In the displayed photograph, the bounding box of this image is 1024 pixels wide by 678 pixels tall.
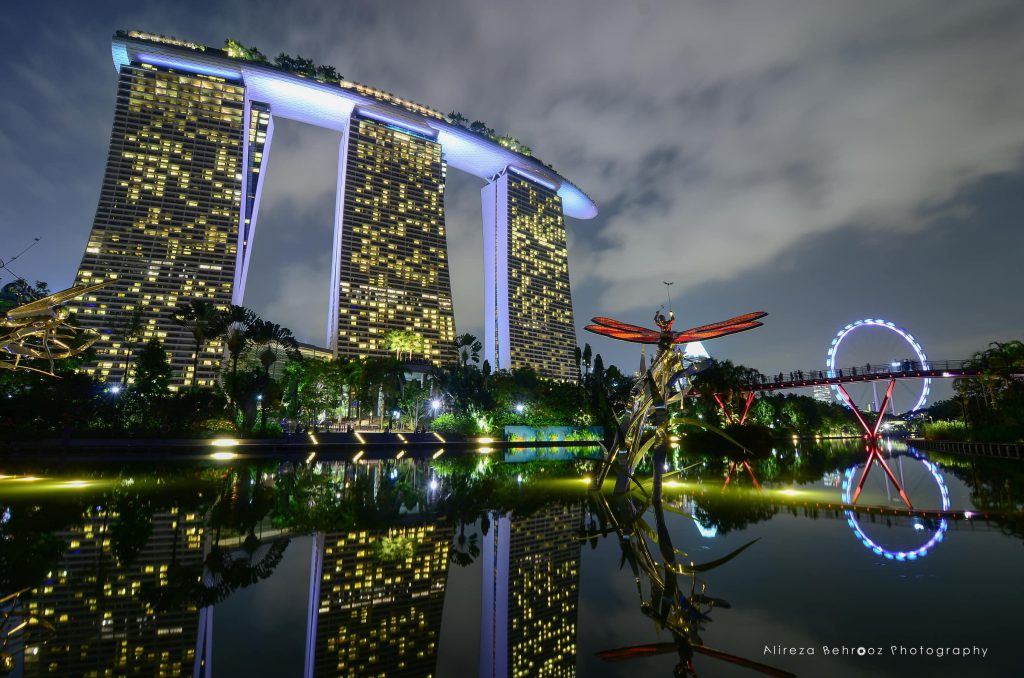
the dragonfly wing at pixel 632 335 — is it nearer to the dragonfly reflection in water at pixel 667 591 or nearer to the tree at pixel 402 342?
the dragonfly reflection in water at pixel 667 591

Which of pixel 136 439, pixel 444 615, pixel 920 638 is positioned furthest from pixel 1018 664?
pixel 136 439

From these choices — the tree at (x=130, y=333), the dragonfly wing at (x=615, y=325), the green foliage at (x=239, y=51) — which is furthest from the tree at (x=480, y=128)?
the dragonfly wing at (x=615, y=325)

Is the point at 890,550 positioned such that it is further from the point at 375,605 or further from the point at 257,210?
the point at 257,210

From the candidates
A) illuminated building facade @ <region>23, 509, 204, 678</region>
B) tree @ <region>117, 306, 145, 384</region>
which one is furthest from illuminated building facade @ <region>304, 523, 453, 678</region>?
tree @ <region>117, 306, 145, 384</region>

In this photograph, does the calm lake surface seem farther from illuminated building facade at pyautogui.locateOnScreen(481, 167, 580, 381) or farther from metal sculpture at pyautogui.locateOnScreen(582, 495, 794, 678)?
illuminated building facade at pyautogui.locateOnScreen(481, 167, 580, 381)

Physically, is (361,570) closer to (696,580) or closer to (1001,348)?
(696,580)
